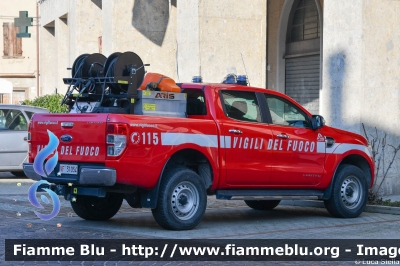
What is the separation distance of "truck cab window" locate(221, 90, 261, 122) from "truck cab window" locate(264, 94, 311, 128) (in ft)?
0.81

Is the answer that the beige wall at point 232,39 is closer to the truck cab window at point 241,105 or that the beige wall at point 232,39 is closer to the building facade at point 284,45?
the building facade at point 284,45

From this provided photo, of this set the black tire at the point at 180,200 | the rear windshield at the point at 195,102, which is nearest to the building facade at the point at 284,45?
the rear windshield at the point at 195,102

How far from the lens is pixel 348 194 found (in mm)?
11750

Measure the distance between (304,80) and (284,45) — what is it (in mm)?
1347

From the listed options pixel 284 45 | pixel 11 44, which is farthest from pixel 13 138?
pixel 11 44

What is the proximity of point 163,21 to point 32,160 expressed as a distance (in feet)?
41.7

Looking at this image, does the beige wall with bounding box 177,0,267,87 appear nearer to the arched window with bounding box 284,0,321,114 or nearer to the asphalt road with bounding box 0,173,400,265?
the arched window with bounding box 284,0,321,114

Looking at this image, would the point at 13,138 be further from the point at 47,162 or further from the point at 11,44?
the point at 11,44

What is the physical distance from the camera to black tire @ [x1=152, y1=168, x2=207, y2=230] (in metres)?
9.75

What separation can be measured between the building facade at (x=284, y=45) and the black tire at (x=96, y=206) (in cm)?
455

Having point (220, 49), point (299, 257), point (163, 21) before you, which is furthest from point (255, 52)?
point (299, 257)

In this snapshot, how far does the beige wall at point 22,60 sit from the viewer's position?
43906 mm

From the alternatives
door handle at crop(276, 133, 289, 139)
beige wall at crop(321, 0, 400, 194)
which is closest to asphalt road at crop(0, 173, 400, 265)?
door handle at crop(276, 133, 289, 139)

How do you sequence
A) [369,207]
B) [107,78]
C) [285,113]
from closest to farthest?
[107,78], [285,113], [369,207]
